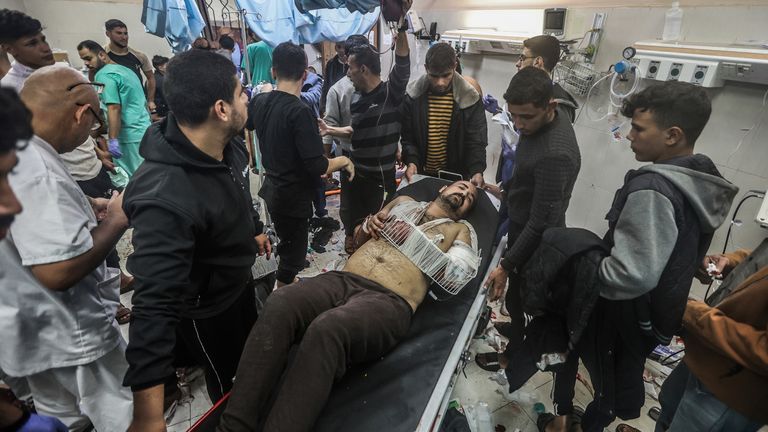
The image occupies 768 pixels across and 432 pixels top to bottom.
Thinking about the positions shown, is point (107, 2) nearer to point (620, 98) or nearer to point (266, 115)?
point (266, 115)

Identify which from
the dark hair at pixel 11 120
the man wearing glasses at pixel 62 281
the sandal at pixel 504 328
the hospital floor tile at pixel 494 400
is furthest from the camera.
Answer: the sandal at pixel 504 328

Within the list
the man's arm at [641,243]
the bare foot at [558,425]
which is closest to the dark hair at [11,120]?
the man's arm at [641,243]

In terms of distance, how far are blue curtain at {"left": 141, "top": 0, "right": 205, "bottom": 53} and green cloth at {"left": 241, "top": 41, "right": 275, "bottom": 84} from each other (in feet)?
2.22

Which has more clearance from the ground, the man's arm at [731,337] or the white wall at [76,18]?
the white wall at [76,18]

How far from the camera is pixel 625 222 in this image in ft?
4.46

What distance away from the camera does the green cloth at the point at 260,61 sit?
4723 millimetres

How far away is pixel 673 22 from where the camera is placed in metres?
2.55

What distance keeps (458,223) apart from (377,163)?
101 centimetres

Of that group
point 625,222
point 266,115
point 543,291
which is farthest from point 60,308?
point 625,222

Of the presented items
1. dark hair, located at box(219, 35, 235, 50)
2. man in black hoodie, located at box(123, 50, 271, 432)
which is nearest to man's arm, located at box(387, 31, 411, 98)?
man in black hoodie, located at box(123, 50, 271, 432)

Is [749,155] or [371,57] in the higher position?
[371,57]

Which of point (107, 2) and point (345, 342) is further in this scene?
point (107, 2)

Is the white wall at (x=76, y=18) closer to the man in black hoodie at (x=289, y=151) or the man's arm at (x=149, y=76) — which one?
the man's arm at (x=149, y=76)

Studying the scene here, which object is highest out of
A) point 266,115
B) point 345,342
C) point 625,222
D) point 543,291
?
point 266,115
